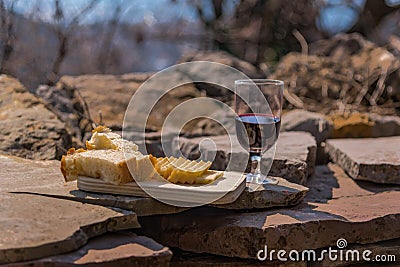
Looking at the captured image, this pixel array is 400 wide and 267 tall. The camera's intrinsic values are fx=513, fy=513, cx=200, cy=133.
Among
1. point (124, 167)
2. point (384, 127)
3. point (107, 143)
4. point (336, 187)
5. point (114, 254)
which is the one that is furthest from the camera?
point (384, 127)

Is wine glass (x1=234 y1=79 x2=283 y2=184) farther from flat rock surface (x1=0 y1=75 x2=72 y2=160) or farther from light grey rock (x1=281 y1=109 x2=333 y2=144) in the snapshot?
light grey rock (x1=281 y1=109 x2=333 y2=144)

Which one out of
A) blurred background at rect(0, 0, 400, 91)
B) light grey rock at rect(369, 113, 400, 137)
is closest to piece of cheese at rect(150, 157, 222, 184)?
light grey rock at rect(369, 113, 400, 137)

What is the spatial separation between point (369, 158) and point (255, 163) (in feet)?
1.81

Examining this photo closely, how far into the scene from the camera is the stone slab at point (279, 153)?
176 cm

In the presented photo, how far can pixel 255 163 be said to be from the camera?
5.32 feet

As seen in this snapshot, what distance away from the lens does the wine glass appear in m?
1.56

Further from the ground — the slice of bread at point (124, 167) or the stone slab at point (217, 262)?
the slice of bread at point (124, 167)

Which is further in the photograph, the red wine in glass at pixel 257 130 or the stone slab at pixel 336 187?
the stone slab at pixel 336 187

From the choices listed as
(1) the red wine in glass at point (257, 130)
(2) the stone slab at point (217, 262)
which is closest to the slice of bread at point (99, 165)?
(2) the stone slab at point (217, 262)

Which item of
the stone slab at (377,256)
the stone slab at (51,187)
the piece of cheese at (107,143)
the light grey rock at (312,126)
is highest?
the light grey rock at (312,126)

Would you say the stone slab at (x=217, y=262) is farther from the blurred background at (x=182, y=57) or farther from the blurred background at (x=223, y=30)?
the blurred background at (x=223, y=30)

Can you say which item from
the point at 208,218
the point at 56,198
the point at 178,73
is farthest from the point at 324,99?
the point at 56,198

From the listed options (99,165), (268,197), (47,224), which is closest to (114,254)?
(47,224)

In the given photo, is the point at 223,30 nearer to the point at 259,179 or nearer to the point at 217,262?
the point at 259,179
